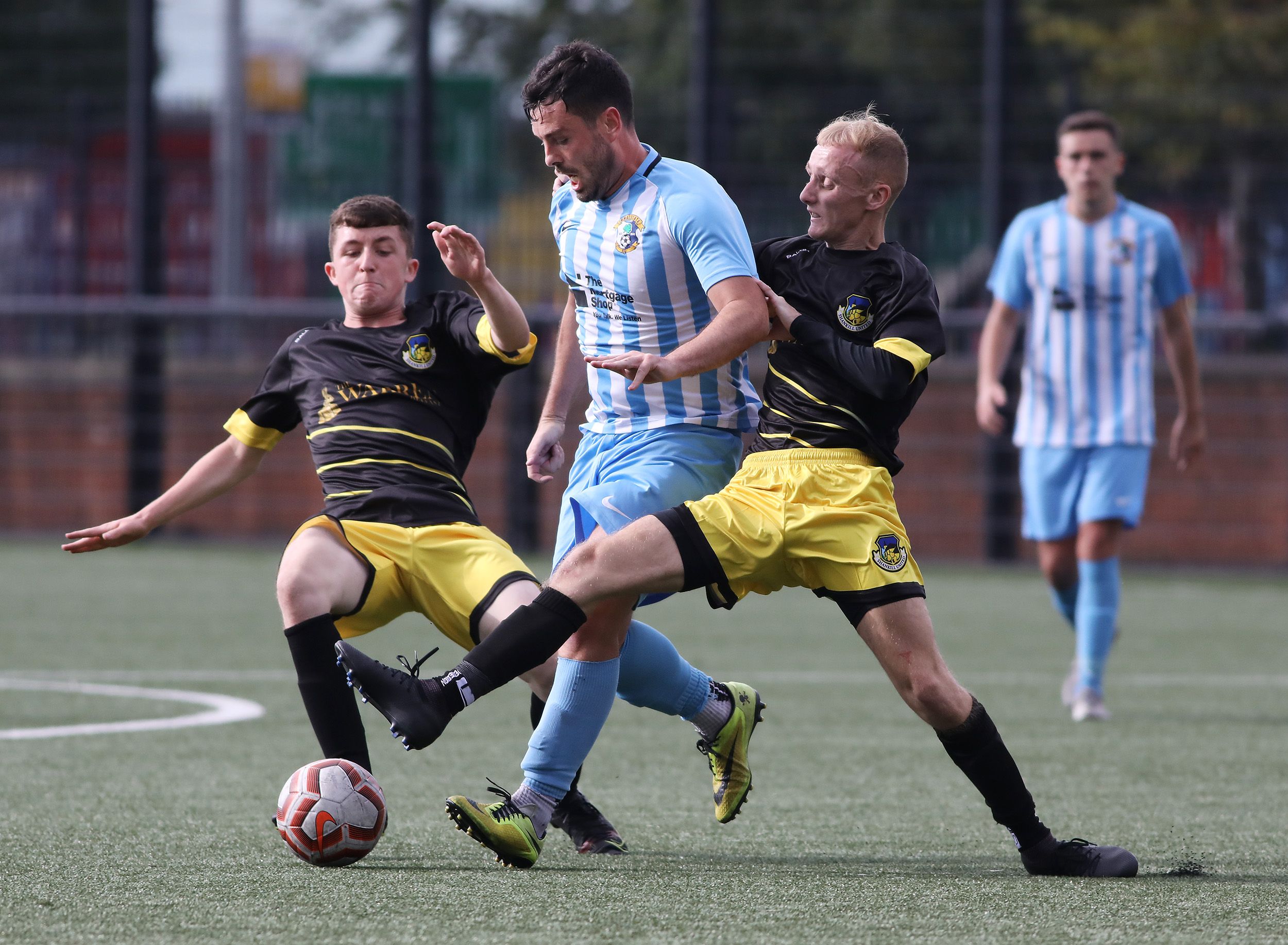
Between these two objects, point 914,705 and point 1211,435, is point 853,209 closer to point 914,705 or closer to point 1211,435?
point 914,705

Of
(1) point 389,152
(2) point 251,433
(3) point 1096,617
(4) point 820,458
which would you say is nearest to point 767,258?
(4) point 820,458

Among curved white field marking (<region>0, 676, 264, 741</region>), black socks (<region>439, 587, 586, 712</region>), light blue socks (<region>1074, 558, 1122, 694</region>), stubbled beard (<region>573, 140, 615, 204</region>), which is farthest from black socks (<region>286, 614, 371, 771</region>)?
light blue socks (<region>1074, 558, 1122, 694</region>)

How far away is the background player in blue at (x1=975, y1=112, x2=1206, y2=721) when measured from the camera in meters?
6.57

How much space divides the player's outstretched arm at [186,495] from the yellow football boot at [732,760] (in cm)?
128

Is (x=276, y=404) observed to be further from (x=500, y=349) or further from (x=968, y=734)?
(x=968, y=734)

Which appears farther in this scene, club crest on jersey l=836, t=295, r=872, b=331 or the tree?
the tree

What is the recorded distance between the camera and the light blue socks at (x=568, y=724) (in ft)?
12.6

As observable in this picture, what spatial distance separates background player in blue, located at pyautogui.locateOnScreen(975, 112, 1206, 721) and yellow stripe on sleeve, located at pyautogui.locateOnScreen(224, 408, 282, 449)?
3.01 m

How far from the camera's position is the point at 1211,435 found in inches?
517

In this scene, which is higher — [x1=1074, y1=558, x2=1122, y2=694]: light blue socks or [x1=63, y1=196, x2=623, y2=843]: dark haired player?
[x1=63, y1=196, x2=623, y2=843]: dark haired player

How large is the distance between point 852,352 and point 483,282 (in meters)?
0.86

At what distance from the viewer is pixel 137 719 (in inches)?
236

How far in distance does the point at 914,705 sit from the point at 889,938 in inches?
28.5

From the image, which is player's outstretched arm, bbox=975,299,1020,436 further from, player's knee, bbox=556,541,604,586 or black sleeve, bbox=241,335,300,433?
player's knee, bbox=556,541,604,586
